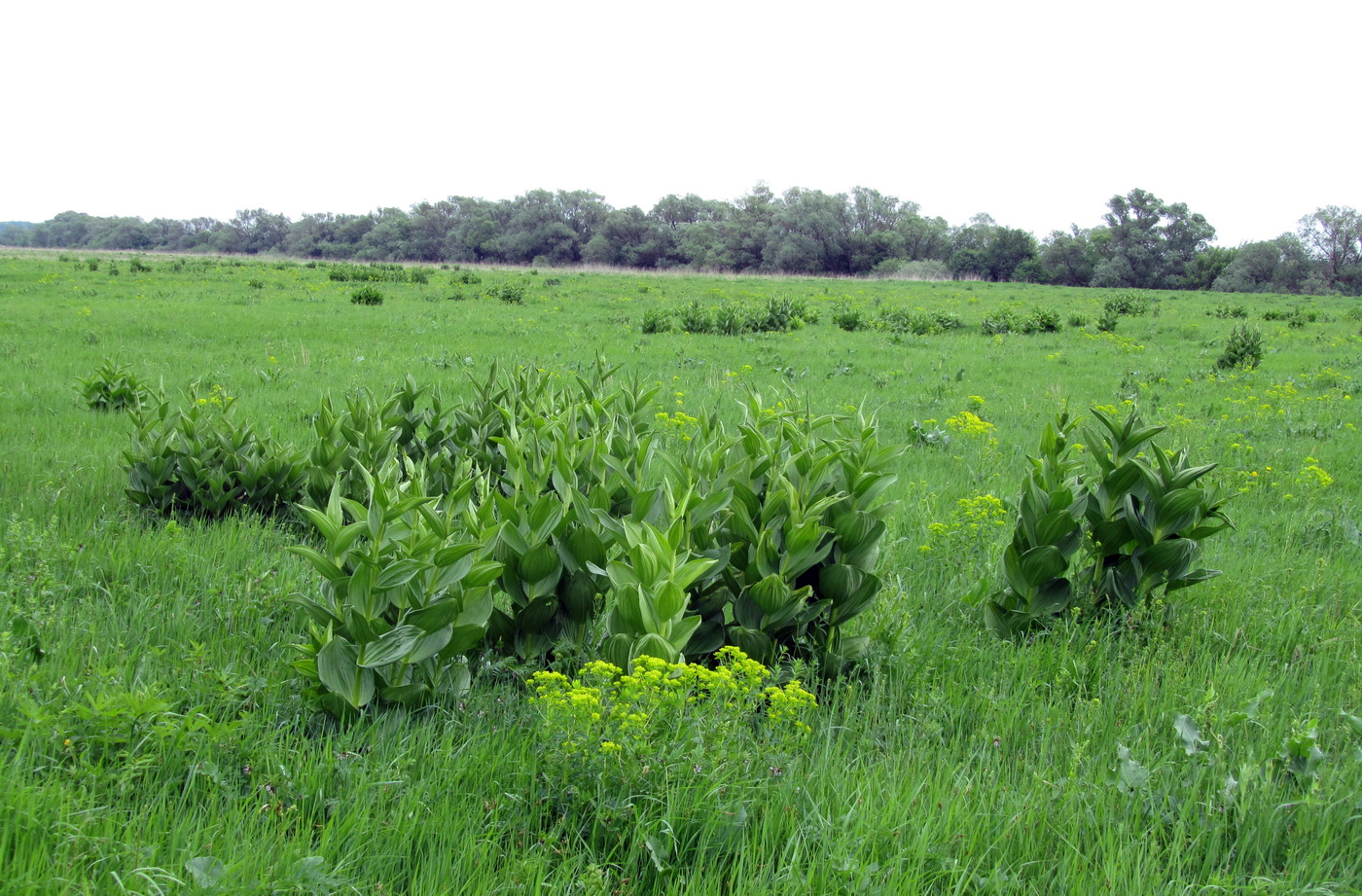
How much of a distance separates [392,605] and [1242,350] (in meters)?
16.0

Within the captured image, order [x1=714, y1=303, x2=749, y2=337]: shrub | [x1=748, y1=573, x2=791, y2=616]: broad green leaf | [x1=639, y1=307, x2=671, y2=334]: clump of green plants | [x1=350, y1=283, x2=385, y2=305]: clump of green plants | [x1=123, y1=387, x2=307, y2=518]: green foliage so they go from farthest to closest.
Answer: [x1=350, y1=283, x2=385, y2=305]: clump of green plants < [x1=714, y1=303, x2=749, y2=337]: shrub < [x1=639, y1=307, x2=671, y2=334]: clump of green plants < [x1=123, y1=387, x2=307, y2=518]: green foliage < [x1=748, y1=573, x2=791, y2=616]: broad green leaf

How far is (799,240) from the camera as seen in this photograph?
2869 inches

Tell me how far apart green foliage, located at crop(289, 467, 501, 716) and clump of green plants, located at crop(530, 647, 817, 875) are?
43 centimetres

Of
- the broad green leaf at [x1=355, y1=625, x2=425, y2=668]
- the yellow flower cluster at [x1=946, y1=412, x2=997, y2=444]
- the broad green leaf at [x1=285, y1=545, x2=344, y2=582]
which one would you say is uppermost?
the yellow flower cluster at [x1=946, y1=412, x2=997, y2=444]

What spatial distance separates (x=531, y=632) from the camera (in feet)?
9.80

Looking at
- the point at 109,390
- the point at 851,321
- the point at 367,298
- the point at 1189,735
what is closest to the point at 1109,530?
the point at 1189,735

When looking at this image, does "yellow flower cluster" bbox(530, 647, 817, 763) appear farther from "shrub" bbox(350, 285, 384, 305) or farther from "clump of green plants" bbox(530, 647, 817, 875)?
"shrub" bbox(350, 285, 384, 305)

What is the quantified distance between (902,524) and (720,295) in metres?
22.9

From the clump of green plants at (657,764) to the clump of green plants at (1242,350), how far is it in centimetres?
1510

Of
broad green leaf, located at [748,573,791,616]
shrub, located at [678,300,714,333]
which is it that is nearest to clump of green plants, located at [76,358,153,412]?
broad green leaf, located at [748,573,791,616]

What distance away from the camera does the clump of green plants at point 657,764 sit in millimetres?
2006

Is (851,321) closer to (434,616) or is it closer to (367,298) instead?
(367,298)

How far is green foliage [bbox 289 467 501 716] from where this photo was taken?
2.35 m

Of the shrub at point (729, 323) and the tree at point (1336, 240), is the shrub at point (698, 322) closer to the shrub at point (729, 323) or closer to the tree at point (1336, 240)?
the shrub at point (729, 323)
